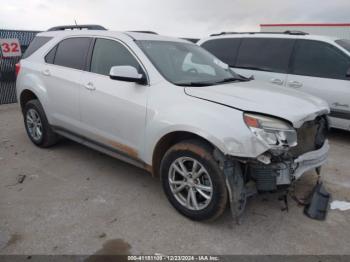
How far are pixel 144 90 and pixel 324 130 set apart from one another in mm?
2003

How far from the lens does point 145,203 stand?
350cm

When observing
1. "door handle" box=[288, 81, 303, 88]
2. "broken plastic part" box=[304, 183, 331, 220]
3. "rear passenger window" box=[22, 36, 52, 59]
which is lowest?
"broken plastic part" box=[304, 183, 331, 220]

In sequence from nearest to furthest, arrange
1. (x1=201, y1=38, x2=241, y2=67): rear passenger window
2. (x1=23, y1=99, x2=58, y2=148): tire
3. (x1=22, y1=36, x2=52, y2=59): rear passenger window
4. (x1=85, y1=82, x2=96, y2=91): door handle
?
1. (x1=85, y1=82, x2=96, y2=91): door handle
2. (x1=23, y1=99, x2=58, y2=148): tire
3. (x1=22, y1=36, x2=52, y2=59): rear passenger window
4. (x1=201, y1=38, x2=241, y2=67): rear passenger window

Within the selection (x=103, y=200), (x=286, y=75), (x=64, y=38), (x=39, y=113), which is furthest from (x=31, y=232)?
(x=286, y=75)

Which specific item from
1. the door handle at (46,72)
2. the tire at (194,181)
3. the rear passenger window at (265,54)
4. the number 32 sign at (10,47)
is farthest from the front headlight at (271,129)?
the number 32 sign at (10,47)

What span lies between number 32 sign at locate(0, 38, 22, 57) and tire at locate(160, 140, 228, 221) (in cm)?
682

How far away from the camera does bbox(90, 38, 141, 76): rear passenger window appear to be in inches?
145

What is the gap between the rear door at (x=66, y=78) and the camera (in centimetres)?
417

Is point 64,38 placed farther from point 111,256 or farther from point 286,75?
point 286,75

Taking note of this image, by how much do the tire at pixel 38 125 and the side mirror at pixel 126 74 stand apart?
1949mm

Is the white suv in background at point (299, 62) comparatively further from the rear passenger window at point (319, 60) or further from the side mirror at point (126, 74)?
the side mirror at point (126, 74)

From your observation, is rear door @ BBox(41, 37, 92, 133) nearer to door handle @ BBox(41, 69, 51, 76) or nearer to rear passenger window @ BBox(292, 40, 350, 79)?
door handle @ BBox(41, 69, 51, 76)

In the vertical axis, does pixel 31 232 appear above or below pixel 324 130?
below

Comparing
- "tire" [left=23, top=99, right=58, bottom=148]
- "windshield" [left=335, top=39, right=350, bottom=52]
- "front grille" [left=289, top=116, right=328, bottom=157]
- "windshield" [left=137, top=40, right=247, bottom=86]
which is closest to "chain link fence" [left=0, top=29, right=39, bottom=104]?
"tire" [left=23, top=99, right=58, bottom=148]
